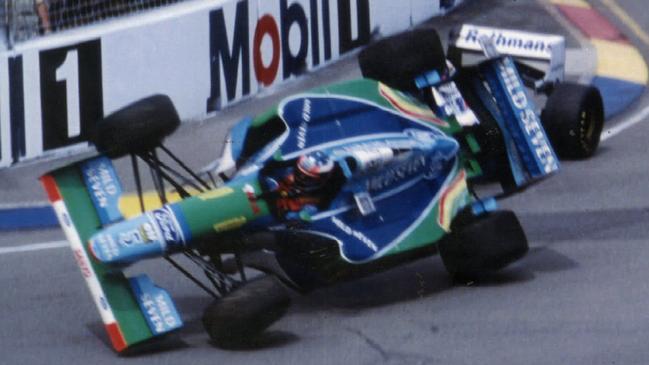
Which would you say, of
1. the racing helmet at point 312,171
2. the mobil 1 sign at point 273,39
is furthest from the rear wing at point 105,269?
the mobil 1 sign at point 273,39

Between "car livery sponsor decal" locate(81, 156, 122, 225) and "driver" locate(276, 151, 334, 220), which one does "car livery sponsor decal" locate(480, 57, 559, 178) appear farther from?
"car livery sponsor decal" locate(81, 156, 122, 225)

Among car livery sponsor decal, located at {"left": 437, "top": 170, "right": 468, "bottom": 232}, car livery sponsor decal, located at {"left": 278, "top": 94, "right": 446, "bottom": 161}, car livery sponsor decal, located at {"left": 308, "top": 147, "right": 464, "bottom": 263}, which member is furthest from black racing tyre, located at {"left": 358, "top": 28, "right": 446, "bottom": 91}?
car livery sponsor decal, located at {"left": 437, "top": 170, "right": 468, "bottom": 232}

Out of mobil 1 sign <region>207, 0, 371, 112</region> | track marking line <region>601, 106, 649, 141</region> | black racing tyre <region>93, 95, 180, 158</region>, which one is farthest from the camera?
mobil 1 sign <region>207, 0, 371, 112</region>

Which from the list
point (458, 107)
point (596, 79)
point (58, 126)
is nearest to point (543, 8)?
point (596, 79)

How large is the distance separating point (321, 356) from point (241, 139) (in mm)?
1406

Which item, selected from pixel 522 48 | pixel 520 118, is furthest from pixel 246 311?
pixel 522 48

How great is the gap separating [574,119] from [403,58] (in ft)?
8.59

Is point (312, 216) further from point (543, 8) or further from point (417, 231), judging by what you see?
point (543, 8)

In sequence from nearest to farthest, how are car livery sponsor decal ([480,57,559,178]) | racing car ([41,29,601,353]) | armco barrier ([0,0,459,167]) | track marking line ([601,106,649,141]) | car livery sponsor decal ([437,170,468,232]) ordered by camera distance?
racing car ([41,29,601,353]) → car livery sponsor decal ([437,170,468,232]) → car livery sponsor decal ([480,57,559,178]) → armco barrier ([0,0,459,167]) → track marking line ([601,106,649,141])

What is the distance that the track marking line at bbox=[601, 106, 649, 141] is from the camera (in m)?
12.8

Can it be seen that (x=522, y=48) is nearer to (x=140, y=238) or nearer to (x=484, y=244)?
(x=484, y=244)

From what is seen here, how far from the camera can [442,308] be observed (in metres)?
8.70

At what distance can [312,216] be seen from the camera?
336 inches

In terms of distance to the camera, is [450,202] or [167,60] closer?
[450,202]
